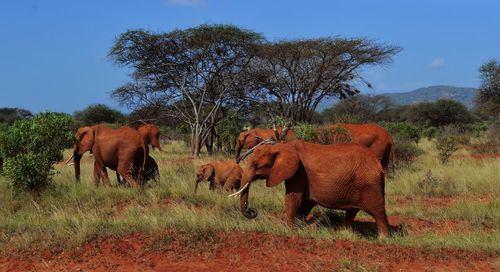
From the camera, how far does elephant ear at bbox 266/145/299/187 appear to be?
26.5ft

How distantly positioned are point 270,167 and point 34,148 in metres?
5.64

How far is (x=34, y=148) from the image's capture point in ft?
37.8

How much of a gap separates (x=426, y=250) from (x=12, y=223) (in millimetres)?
5879

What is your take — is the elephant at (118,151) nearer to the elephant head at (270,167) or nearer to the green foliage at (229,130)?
the elephant head at (270,167)

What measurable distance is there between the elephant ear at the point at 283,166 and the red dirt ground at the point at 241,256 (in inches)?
52.2

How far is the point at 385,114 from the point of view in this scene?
205 feet

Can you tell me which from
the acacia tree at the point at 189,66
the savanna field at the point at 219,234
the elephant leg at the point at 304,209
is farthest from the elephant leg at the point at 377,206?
the acacia tree at the point at 189,66

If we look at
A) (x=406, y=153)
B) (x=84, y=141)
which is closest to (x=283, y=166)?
(x=84, y=141)

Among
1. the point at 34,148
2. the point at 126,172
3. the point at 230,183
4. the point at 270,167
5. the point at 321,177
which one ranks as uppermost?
the point at 34,148

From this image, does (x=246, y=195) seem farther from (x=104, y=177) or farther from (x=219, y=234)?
(x=104, y=177)

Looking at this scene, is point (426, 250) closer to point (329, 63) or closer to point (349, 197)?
point (349, 197)

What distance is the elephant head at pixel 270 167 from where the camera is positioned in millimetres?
8117

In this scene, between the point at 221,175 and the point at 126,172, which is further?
the point at 221,175

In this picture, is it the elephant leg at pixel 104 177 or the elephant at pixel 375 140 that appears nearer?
the elephant leg at pixel 104 177
